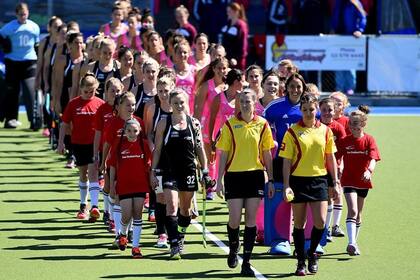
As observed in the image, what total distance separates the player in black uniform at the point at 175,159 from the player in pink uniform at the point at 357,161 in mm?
1675

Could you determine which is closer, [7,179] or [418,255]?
[418,255]

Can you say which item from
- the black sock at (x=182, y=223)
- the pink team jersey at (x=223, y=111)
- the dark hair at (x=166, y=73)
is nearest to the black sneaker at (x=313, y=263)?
the black sock at (x=182, y=223)

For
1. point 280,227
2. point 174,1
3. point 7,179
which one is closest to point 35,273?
point 280,227

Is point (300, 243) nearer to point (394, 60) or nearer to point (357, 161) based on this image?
point (357, 161)

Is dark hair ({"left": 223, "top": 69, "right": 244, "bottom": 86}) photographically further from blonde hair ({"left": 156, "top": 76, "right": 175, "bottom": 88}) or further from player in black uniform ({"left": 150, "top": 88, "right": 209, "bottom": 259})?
player in black uniform ({"left": 150, "top": 88, "right": 209, "bottom": 259})

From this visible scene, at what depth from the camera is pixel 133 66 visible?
54.4 ft

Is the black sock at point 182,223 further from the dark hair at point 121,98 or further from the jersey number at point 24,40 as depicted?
the jersey number at point 24,40

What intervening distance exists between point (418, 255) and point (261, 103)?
259 cm

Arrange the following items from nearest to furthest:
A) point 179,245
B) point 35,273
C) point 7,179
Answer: point 35,273 → point 179,245 → point 7,179

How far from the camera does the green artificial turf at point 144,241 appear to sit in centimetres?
1289

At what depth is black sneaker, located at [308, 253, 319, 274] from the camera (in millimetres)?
12789

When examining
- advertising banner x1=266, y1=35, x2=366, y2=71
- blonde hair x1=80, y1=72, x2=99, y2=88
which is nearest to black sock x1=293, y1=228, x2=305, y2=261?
blonde hair x1=80, y1=72, x2=99, y2=88

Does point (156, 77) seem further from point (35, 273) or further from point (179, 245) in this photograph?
point (35, 273)

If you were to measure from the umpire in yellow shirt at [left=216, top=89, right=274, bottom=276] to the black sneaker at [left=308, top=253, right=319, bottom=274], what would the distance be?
0.61 meters
